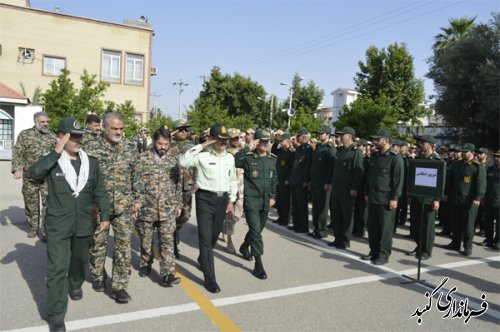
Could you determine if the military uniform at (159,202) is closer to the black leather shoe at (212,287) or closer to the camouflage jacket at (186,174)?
the black leather shoe at (212,287)

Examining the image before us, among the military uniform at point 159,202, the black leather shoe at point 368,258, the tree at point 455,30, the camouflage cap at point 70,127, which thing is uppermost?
the tree at point 455,30

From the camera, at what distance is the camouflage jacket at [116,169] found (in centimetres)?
473

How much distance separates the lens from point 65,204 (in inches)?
158

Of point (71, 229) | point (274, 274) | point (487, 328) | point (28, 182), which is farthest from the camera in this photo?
point (28, 182)

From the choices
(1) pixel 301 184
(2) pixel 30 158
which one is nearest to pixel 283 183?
(1) pixel 301 184

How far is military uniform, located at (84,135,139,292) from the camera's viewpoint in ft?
15.5

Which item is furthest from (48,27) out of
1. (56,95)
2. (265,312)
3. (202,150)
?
(265,312)

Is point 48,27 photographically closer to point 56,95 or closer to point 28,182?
point 56,95

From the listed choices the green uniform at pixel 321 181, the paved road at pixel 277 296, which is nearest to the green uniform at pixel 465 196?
the paved road at pixel 277 296

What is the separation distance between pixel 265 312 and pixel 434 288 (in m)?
2.59

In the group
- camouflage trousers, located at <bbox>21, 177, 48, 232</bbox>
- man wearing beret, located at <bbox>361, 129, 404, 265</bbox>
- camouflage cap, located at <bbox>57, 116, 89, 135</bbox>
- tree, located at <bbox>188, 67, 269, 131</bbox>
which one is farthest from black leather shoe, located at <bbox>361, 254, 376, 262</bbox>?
tree, located at <bbox>188, 67, 269, 131</bbox>

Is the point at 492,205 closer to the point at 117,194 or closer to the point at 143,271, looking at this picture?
the point at 143,271

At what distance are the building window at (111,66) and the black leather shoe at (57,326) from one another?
2827 centimetres

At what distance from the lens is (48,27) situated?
27.7 m
